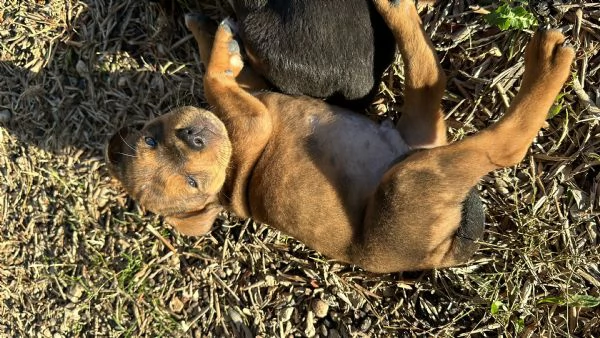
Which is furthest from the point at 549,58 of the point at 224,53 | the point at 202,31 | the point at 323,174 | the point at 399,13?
the point at 202,31

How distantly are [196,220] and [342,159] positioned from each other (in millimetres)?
1245

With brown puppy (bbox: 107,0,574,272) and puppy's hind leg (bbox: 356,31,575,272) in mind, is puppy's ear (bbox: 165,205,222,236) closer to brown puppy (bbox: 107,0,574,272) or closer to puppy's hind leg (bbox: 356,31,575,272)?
brown puppy (bbox: 107,0,574,272)

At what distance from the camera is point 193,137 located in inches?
139

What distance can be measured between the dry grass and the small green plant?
0.23 metres

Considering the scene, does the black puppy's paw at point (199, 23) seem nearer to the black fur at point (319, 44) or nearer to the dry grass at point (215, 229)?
the dry grass at point (215, 229)

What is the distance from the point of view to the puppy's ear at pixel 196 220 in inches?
160

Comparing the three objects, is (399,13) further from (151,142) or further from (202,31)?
(151,142)

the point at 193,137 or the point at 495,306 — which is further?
the point at 495,306

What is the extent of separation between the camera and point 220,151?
366 centimetres

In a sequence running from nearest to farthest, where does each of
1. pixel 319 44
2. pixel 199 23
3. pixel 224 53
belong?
pixel 319 44, pixel 224 53, pixel 199 23

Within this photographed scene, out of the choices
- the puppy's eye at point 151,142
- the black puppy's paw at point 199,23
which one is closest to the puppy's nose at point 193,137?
the puppy's eye at point 151,142

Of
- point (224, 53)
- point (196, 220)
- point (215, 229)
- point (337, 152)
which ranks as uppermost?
point (224, 53)

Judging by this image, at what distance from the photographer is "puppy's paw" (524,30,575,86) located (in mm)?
3246

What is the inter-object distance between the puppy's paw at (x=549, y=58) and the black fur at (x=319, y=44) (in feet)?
3.07
